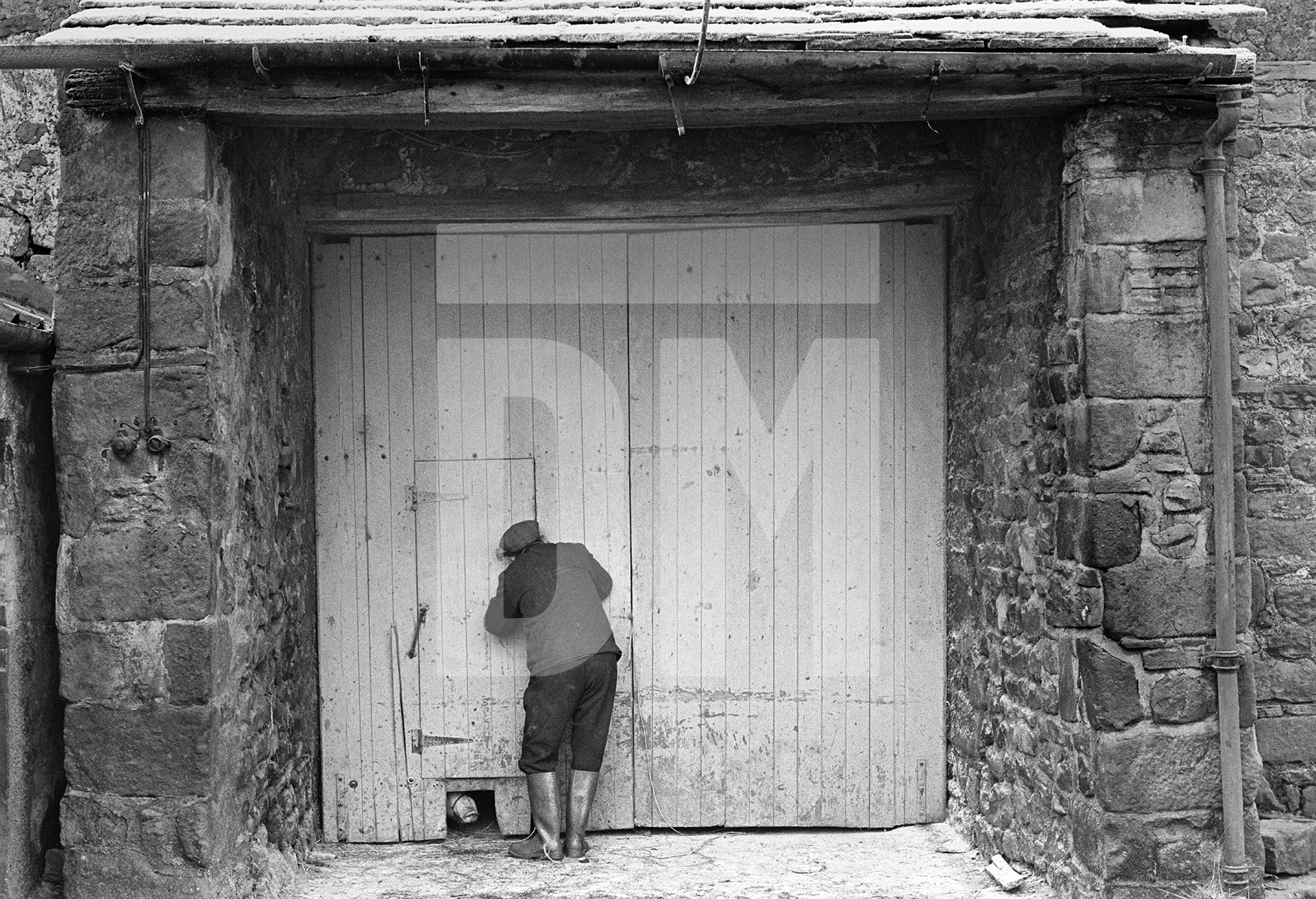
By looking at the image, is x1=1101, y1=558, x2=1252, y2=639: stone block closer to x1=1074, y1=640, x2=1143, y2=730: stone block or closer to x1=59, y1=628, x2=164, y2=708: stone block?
x1=1074, y1=640, x2=1143, y2=730: stone block

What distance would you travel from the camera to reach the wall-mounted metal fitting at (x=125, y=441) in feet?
11.6

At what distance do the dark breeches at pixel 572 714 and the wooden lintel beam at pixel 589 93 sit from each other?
2152mm

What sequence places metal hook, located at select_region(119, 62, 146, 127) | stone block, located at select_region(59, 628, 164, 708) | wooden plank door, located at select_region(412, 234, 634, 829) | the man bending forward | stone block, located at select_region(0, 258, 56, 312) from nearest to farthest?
metal hook, located at select_region(119, 62, 146, 127) < stone block, located at select_region(59, 628, 164, 708) < stone block, located at select_region(0, 258, 56, 312) < the man bending forward < wooden plank door, located at select_region(412, 234, 634, 829)

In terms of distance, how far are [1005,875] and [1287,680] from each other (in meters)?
1.37

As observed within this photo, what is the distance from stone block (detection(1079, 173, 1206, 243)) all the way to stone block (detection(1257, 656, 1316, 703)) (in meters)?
1.77

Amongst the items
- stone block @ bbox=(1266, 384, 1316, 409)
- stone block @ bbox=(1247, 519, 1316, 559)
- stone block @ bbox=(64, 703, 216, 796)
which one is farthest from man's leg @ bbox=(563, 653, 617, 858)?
stone block @ bbox=(1266, 384, 1316, 409)

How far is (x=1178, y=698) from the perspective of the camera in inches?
142

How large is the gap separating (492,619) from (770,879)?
151cm

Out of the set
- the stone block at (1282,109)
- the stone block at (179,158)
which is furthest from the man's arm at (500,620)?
the stone block at (1282,109)

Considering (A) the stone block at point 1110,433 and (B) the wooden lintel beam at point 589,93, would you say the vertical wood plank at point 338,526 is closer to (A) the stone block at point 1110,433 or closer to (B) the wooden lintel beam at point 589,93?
(B) the wooden lintel beam at point 589,93

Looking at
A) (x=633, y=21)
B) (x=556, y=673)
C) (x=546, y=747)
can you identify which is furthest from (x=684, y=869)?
(x=633, y=21)

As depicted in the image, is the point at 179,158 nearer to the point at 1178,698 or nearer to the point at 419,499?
the point at 419,499

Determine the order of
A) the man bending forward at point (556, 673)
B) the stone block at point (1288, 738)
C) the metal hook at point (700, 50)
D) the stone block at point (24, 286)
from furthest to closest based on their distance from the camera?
the man bending forward at point (556, 673) → the stone block at point (1288, 738) → the stone block at point (24, 286) → the metal hook at point (700, 50)

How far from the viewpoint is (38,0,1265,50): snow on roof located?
345cm
